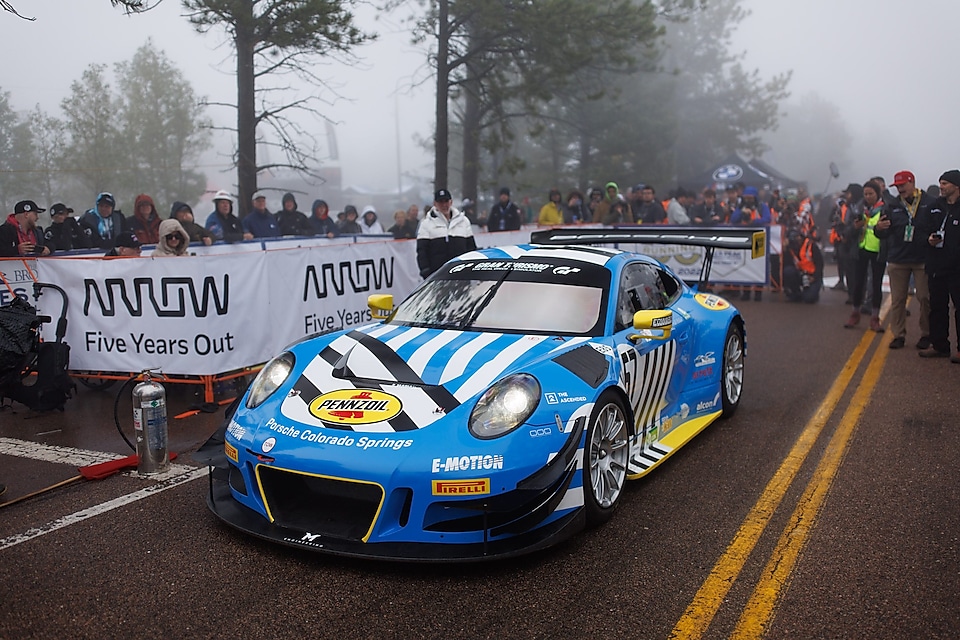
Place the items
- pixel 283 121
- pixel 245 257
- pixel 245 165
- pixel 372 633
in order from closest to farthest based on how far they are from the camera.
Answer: pixel 372 633
pixel 245 257
pixel 245 165
pixel 283 121

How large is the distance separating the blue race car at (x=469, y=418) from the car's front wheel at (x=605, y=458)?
0.01 metres

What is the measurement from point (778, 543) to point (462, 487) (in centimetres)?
164

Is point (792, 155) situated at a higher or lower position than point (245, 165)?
higher

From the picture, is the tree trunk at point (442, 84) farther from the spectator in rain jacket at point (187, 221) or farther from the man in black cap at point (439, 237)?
the man in black cap at point (439, 237)

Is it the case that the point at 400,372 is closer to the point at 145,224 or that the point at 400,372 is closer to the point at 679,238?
the point at 679,238

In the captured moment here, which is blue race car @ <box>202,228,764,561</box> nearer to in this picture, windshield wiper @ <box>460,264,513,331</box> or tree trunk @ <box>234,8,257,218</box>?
windshield wiper @ <box>460,264,513,331</box>

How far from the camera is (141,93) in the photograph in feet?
62.2

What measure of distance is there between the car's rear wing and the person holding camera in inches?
124

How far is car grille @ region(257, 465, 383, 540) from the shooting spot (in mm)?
3691

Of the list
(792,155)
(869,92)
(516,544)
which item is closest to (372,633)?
(516,544)

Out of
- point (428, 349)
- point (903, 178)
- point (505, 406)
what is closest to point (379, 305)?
point (428, 349)

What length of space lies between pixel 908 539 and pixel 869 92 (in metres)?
77.8

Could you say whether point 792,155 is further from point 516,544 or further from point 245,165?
point 516,544

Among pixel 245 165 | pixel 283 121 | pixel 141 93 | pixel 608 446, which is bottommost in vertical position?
pixel 608 446
